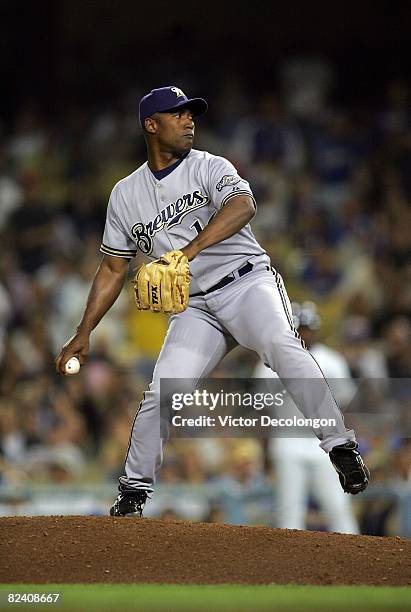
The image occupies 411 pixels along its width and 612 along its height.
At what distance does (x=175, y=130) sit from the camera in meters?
4.73

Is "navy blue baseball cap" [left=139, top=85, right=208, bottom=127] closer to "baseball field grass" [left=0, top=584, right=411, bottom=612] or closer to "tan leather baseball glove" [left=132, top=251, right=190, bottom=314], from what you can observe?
"tan leather baseball glove" [left=132, top=251, right=190, bottom=314]

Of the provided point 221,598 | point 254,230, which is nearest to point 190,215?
point 221,598

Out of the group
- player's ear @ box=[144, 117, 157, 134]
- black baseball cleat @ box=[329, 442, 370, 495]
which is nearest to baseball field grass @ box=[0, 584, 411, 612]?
black baseball cleat @ box=[329, 442, 370, 495]

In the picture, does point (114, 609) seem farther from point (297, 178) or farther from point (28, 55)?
point (28, 55)

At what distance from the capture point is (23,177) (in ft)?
35.9

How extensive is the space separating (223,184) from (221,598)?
1838 millimetres

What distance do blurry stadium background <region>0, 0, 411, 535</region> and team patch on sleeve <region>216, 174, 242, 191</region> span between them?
2.66 m

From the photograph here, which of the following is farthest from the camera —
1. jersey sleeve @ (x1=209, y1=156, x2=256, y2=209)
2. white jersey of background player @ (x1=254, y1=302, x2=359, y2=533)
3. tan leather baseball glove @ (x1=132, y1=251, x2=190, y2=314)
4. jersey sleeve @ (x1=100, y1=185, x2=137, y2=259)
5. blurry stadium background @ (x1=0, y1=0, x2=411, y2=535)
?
blurry stadium background @ (x1=0, y1=0, x2=411, y2=535)

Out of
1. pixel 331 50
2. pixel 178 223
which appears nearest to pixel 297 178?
pixel 331 50

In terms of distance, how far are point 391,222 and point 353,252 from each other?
0.49 m

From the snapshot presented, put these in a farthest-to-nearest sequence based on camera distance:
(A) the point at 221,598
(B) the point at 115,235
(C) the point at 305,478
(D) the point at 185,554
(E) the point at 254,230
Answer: (E) the point at 254,230 → (C) the point at 305,478 → (B) the point at 115,235 → (D) the point at 185,554 → (A) the point at 221,598

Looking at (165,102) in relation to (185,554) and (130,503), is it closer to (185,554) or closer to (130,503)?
(130,503)

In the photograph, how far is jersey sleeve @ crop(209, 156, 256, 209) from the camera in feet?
14.8

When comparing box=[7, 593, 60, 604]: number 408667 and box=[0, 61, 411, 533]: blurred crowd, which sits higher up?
box=[0, 61, 411, 533]: blurred crowd
